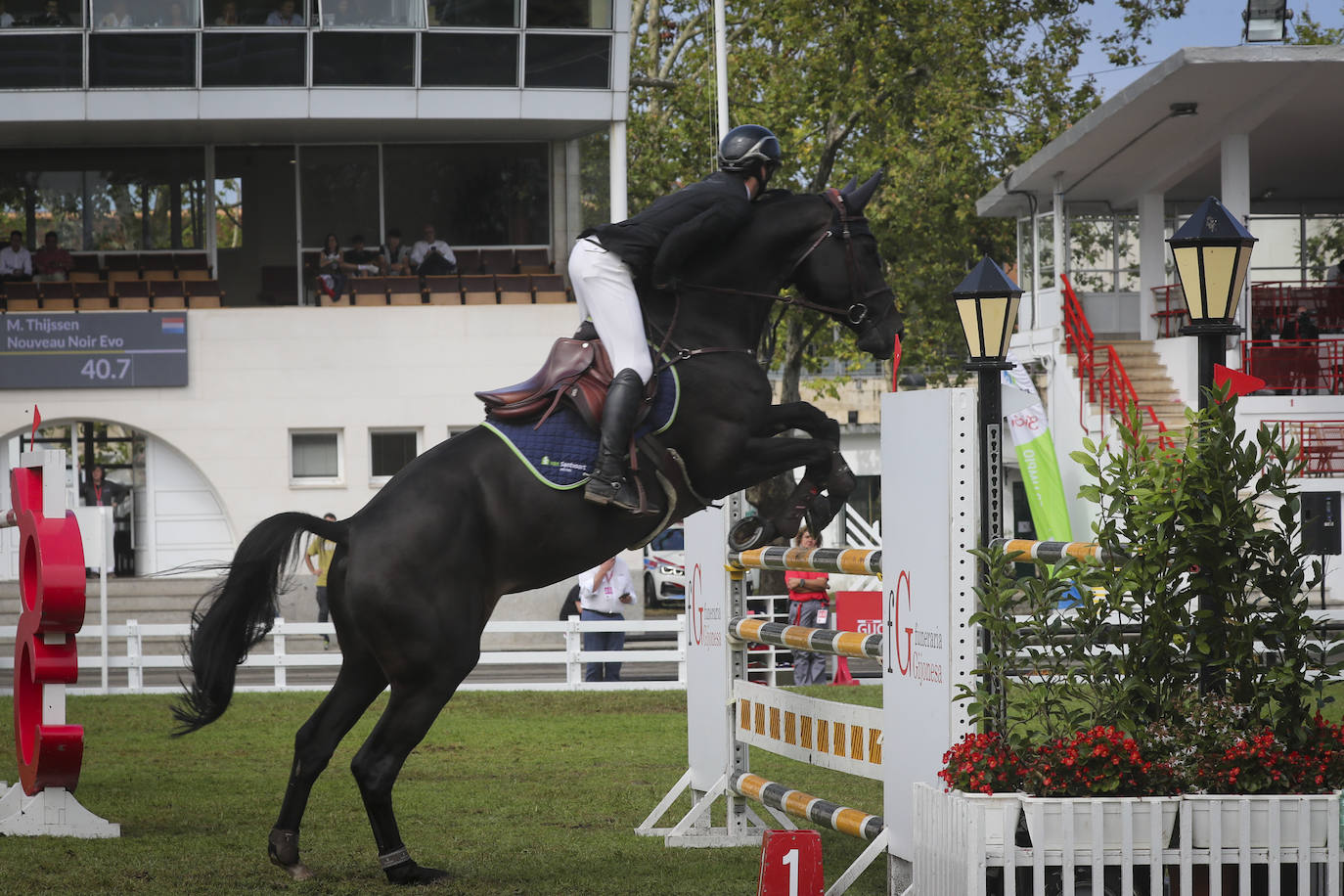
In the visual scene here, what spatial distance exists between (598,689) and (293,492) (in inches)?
382

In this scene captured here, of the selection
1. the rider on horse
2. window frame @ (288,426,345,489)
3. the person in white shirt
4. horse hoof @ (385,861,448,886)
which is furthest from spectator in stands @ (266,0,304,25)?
horse hoof @ (385,861,448,886)

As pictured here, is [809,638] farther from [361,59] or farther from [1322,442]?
[361,59]

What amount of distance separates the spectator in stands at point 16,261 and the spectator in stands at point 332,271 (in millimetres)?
4307

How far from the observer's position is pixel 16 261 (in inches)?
929

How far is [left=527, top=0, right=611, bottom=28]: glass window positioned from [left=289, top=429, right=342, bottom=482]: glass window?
6848mm

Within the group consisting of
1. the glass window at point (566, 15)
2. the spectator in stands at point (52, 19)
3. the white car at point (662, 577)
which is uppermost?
the glass window at point (566, 15)

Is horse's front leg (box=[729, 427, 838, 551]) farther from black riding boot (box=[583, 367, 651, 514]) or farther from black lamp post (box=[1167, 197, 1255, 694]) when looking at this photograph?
black lamp post (box=[1167, 197, 1255, 694])

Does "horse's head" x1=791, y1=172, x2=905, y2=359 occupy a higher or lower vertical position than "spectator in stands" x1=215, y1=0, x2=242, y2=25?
lower

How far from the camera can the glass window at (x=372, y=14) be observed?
903 inches

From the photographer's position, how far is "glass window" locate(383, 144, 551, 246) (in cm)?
2488

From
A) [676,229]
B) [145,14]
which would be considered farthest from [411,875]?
[145,14]

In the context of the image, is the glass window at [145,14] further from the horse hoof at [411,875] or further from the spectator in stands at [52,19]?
the horse hoof at [411,875]

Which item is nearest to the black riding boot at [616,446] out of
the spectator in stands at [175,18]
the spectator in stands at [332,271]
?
the spectator in stands at [332,271]

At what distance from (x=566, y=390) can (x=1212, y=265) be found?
8.17ft
